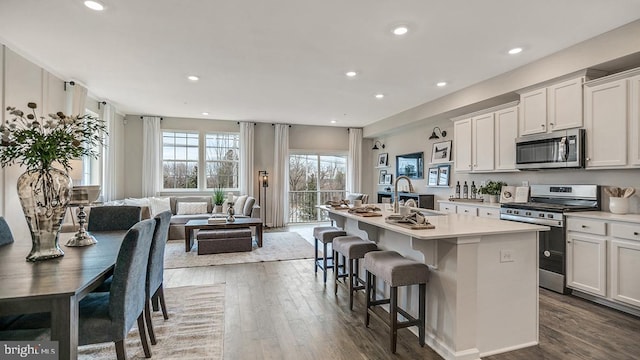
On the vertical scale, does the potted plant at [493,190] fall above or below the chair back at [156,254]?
above

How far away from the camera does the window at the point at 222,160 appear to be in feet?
25.0

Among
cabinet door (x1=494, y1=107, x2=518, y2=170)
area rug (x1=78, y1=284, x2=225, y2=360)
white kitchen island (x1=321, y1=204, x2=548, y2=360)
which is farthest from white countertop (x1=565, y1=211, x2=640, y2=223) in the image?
area rug (x1=78, y1=284, x2=225, y2=360)

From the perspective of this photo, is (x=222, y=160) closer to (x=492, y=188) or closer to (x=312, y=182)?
(x=312, y=182)

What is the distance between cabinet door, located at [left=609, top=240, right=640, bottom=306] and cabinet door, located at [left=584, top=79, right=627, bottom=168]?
84 centimetres

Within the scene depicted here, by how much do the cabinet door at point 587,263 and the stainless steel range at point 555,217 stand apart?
7cm

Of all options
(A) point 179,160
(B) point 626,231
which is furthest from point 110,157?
(B) point 626,231

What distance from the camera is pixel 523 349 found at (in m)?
2.20

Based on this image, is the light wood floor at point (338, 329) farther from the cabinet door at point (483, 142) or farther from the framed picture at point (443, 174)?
the framed picture at point (443, 174)

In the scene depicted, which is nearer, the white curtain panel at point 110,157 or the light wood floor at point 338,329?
the light wood floor at point 338,329

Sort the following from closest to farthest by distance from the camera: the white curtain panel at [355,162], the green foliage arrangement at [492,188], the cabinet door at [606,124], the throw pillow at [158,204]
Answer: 1. the cabinet door at [606,124]
2. the green foliage arrangement at [492,188]
3. the throw pillow at [158,204]
4. the white curtain panel at [355,162]

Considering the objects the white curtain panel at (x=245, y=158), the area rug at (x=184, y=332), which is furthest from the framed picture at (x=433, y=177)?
the area rug at (x=184, y=332)

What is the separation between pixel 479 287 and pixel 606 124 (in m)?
2.48

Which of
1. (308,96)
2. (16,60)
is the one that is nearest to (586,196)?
(308,96)

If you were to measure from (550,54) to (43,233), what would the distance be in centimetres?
504
